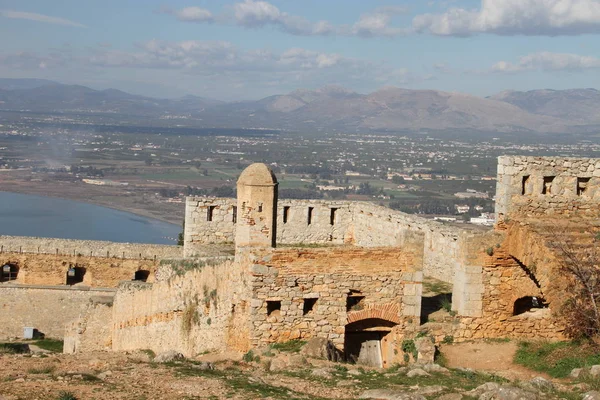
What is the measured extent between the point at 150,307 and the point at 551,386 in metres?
11.4

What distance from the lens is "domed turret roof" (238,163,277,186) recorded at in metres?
18.4

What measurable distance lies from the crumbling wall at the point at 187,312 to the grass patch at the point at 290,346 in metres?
0.61

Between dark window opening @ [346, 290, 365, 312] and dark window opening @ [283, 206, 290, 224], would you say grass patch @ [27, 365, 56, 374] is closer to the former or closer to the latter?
dark window opening @ [346, 290, 365, 312]

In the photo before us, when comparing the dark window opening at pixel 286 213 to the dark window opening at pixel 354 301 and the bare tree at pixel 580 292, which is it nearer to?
the dark window opening at pixel 354 301

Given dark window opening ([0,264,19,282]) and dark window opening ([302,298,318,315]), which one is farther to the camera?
dark window opening ([0,264,19,282])

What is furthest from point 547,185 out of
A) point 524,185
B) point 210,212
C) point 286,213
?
point 210,212

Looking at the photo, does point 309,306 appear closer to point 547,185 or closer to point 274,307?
point 274,307

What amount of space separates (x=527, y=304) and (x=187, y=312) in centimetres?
681

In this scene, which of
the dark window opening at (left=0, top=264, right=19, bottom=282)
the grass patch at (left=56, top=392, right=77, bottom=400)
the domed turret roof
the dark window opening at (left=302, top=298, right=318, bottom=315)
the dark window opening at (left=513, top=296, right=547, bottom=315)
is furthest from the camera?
the dark window opening at (left=0, top=264, right=19, bottom=282)

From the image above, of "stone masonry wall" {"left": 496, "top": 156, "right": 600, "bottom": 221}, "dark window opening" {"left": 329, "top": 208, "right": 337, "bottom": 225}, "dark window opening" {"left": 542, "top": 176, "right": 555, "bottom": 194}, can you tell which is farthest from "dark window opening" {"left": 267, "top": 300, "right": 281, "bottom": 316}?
"dark window opening" {"left": 329, "top": 208, "right": 337, "bottom": 225}

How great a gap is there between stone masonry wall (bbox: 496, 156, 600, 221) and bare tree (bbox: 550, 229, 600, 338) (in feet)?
6.05

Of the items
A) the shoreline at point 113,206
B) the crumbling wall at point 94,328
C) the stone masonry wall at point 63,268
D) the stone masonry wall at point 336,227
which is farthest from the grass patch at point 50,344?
the shoreline at point 113,206

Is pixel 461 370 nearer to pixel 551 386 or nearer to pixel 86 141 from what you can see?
pixel 551 386

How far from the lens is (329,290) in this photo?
52.7 feet
